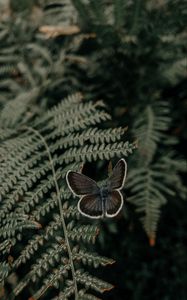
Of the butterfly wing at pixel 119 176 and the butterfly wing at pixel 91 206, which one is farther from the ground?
the butterfly wing at pixel 119 176

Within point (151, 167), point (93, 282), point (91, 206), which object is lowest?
point (93, 282)

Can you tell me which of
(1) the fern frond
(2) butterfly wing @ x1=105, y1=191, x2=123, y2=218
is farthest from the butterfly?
(1) the fern frond

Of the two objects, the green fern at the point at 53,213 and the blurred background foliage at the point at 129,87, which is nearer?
the green fern at the point at 53,213

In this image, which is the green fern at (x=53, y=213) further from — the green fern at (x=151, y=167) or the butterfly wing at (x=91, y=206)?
the green fern at (x=151, y=167)

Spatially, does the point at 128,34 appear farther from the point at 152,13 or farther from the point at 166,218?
the point at 166,218

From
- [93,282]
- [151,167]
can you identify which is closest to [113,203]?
[93,282]

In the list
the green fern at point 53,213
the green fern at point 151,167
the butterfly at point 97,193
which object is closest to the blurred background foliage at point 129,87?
the green fern at point 151,167

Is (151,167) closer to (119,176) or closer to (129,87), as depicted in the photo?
(129,87)
